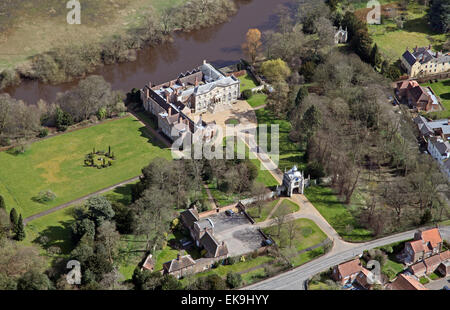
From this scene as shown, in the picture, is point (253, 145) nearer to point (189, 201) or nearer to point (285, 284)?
point (189, 201)

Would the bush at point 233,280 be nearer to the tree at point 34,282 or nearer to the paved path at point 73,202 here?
the tree at point 34,282

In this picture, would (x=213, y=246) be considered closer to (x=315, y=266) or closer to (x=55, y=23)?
(x=315, y=266)

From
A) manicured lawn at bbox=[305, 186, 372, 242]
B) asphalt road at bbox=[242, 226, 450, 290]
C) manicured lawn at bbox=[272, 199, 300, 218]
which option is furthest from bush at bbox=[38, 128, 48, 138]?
asphalt road at bbox=[242, 226, 450, 290]

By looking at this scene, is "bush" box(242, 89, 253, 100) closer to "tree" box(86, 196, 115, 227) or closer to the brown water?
the brown water

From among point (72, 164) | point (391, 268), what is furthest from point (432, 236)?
point (72, 164)

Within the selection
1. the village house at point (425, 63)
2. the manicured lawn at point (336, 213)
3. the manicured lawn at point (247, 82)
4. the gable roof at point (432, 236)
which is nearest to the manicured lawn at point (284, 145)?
the manicured lawn at point (336, 213)
